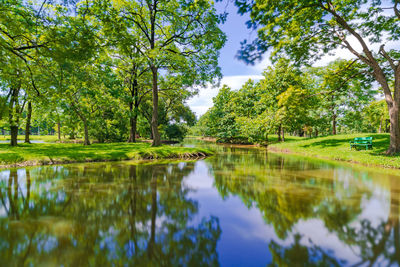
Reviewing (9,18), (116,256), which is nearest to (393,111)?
(116,256)

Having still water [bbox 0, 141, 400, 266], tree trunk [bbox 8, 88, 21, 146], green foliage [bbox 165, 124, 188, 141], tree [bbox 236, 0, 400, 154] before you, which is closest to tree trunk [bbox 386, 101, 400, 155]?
tree [bbox 236, 0, 400, 154]

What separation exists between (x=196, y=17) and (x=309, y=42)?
8.73 meters

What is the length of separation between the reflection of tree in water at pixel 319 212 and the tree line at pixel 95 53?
5.21 m

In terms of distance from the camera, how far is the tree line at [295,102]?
16.8 m

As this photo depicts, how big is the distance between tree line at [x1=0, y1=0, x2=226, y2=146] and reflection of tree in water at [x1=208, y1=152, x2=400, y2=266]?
17.1ft

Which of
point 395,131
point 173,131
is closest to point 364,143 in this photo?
point 395,131

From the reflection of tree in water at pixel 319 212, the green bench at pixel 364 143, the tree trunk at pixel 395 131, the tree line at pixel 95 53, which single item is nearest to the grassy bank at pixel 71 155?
the tree line at pixel 95 53

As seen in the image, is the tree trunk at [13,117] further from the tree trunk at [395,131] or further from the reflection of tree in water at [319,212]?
the tree trunk at [395,131]

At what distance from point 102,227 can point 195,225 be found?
1.71m

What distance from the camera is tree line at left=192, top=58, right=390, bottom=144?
16750 mm

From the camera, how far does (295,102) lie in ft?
57.4

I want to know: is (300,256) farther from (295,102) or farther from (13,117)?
(13,117)

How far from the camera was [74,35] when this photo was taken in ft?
31.2

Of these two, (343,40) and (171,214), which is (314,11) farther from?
(171,214)
